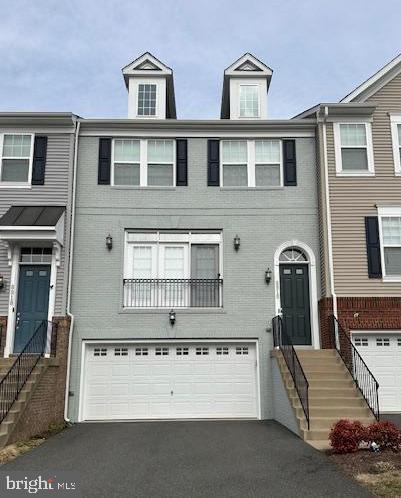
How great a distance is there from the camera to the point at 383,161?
14531 millimetres

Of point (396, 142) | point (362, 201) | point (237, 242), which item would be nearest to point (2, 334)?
point (237, 242)

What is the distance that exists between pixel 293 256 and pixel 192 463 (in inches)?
299

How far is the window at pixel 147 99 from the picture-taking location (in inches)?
616

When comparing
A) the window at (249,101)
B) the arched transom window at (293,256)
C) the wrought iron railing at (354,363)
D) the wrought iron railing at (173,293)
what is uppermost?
the window at (249,101)

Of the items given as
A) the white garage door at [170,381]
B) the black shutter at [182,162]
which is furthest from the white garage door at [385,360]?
the black shutter at [182,162]

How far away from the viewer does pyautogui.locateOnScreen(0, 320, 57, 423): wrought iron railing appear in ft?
33.3

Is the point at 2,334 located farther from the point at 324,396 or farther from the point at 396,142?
the point at 396,142

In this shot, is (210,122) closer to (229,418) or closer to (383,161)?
(383,161)

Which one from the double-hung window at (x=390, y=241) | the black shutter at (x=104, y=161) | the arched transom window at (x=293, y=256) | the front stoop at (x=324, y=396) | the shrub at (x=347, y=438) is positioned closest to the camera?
the shrub at (x=347, y=438)

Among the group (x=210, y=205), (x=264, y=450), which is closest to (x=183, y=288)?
(x=210, y=205)

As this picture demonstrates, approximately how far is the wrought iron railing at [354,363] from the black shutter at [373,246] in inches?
68.4

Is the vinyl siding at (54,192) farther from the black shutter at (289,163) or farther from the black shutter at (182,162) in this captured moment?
the black shutter at (289,163)

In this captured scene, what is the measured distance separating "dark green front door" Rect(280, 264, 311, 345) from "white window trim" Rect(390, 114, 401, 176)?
3715mm

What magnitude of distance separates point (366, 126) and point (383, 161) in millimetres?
1120
